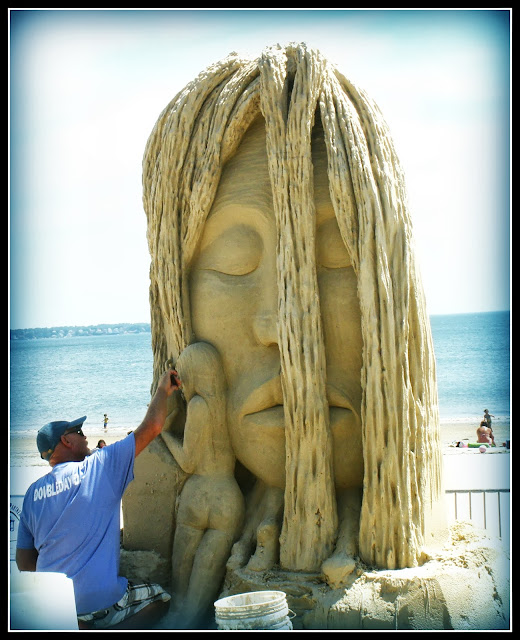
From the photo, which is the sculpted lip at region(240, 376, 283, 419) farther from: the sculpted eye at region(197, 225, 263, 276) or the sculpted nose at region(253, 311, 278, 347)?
the sculpted eye at region(197, 225, 263, 276)

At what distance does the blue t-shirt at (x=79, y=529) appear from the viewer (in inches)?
152

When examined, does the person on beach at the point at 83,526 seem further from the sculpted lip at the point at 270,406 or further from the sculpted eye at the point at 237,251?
the sculpted eye at the point at 237,251

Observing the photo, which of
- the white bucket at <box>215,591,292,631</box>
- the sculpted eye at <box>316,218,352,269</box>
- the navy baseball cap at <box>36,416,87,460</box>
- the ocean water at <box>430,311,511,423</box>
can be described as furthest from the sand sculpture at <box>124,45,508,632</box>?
the ocean water at <box>430,311,511,423</box>

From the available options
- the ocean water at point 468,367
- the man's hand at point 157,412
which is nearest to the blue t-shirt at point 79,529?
the man's hand at point 157,412

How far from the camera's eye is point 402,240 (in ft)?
14.0

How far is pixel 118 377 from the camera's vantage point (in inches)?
1505

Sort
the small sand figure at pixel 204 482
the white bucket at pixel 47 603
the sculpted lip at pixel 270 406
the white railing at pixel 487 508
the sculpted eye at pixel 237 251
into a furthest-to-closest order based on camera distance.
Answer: the white railing at pixel 487 508 → the sculpted eye at pixel 237 251 → the small sand figure at pixel 204 482 → the sculpted lip at pixel 270 406 → the white bucket at pixel 47 603

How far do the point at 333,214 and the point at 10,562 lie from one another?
2.34 m

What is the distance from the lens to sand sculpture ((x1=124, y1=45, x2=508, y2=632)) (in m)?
4.19

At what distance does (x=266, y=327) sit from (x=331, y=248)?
53 cm

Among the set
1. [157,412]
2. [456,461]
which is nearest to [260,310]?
[157,412]

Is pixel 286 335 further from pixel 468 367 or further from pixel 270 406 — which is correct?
pixel 468 367

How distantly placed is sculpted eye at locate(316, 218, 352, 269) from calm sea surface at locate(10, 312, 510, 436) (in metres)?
19.7

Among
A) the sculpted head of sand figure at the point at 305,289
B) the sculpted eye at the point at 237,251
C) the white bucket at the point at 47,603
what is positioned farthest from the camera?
the sculpted eye at the point at 237,251
